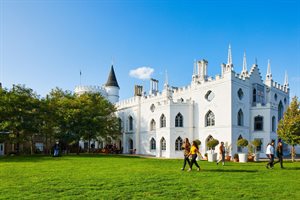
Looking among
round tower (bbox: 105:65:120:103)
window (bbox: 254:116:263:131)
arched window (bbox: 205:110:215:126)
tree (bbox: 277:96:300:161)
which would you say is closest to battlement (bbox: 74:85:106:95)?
round tower (bbox: 105:65:120:103)

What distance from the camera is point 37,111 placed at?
3566 cm

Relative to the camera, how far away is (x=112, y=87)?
59.6 m

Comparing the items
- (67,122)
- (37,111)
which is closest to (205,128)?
(67,122)

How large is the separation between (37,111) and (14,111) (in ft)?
9.80

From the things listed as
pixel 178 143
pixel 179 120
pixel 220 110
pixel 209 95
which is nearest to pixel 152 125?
pixel 179 120

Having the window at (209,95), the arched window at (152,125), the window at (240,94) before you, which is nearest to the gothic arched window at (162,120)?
the arched window at (152,125)

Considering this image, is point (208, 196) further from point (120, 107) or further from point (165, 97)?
point (120, 107)

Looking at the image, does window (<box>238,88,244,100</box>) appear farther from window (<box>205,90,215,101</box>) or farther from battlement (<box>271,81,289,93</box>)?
battlement (<box>271,81,289,93</box>)

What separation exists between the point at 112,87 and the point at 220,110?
1196 inches

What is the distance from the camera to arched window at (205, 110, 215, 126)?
35081 millimetres

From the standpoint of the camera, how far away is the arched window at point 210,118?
35081 millimetres

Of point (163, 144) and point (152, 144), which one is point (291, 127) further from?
point (152, 144)

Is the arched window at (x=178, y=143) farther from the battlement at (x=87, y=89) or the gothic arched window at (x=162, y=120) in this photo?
the battlement at (x=87, y=89)

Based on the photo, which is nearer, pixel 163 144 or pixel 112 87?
pixel 163 144
